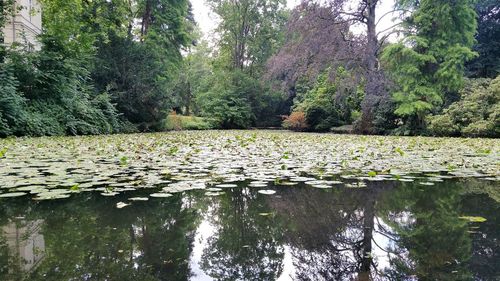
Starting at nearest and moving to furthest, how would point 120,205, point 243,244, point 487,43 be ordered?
point 243,244 < point 120,205 < point 487,43

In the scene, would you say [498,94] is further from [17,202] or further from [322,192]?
[17,202]

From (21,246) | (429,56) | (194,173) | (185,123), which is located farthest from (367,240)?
(185,123)

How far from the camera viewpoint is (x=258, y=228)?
1.70 meters

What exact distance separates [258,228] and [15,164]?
3.06m

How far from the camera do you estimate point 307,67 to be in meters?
14.8

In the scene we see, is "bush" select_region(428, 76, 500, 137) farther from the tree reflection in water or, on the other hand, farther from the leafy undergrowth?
the tree reflection in water

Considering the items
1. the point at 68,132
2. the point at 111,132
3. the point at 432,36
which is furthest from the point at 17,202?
the point at 432,36

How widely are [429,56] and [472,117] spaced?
107 inches

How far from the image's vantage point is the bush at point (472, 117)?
10508 mm

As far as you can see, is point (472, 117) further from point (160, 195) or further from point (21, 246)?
point (21, 246)

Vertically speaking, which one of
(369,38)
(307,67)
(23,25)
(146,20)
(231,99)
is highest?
(146,20)

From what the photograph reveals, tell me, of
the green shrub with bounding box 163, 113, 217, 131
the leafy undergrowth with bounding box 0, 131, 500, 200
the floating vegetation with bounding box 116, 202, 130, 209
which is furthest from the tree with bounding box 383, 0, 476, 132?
the floating vegetation with bounding box 116, 202, 130, 209

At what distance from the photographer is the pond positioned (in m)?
1.21

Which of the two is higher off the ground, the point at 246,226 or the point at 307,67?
the point at 307,67
